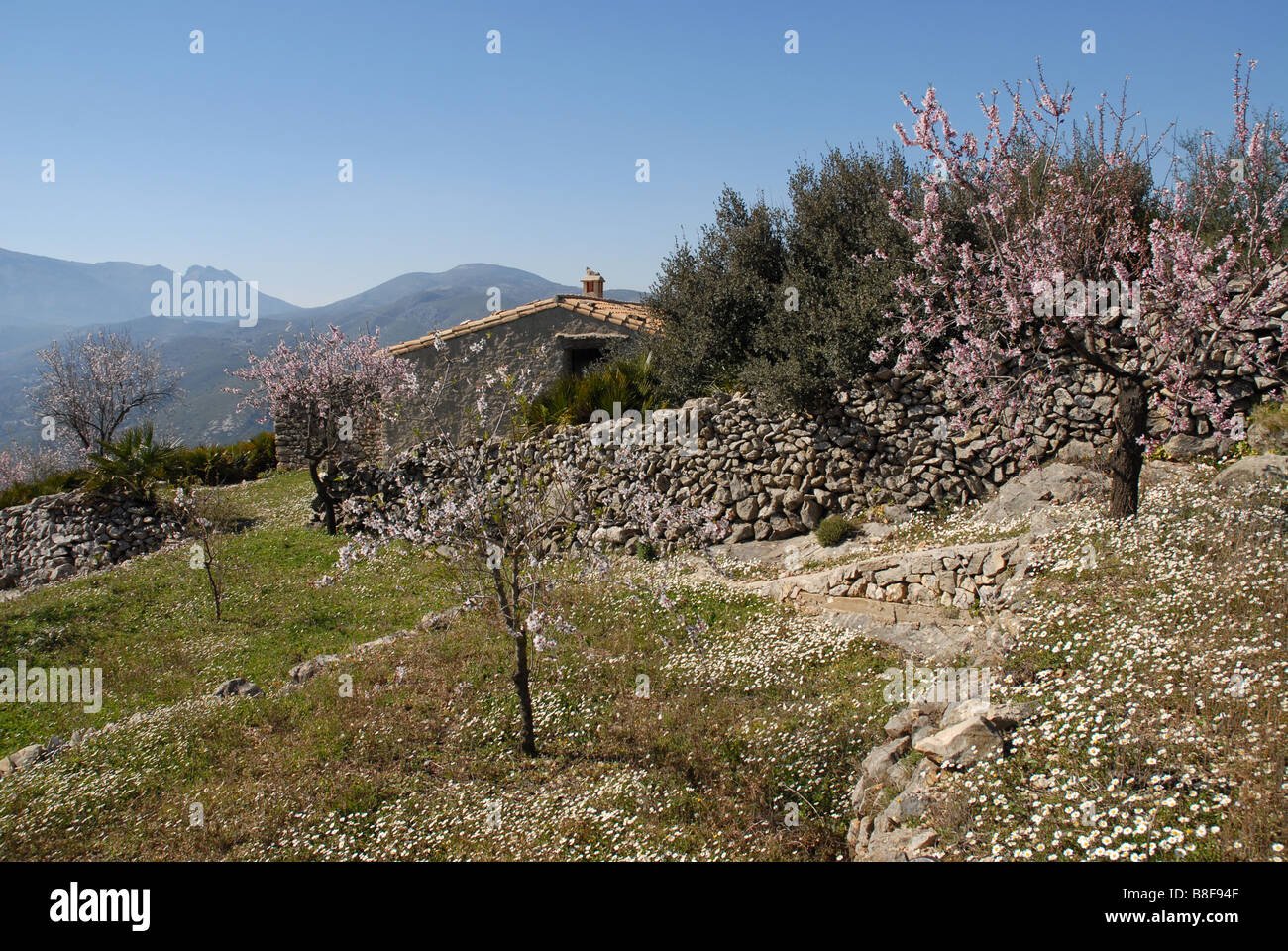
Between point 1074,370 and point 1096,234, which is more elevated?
point 1096,234

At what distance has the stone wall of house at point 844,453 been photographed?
12.4 metres

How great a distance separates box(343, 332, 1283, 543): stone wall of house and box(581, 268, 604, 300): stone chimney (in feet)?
28.6

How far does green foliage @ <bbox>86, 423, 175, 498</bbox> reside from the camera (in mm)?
20828

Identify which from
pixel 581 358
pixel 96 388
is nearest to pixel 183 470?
pixel 96 388

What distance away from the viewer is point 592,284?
76.9 feet

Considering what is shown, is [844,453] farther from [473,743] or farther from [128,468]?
[128,468]

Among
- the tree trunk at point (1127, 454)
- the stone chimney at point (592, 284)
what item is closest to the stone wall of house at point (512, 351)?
the stone chimney at point (592, 284)

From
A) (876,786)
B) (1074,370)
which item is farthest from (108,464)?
(1074,370)

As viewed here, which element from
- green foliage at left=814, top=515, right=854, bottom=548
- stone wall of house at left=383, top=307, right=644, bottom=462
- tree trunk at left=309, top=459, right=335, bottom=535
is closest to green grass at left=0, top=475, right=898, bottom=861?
green foliage at left=814, top=515, right=854, bottom=548

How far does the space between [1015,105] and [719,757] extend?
921 centimetres

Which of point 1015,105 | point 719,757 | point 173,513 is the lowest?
point 719,757

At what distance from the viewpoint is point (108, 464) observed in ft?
68.4

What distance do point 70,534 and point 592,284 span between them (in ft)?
53.7
